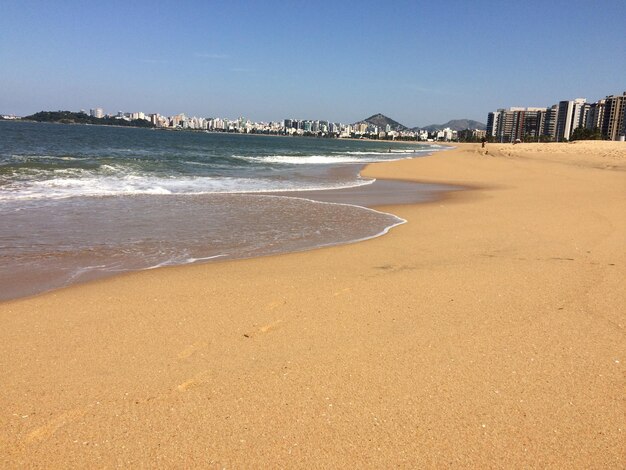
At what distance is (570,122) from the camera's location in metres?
163

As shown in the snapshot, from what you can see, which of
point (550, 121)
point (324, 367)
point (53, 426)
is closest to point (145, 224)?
point (324, 367)

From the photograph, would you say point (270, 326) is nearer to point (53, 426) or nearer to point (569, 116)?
point (53, 426)

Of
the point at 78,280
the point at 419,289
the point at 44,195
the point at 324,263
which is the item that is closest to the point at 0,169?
the point at 44,195

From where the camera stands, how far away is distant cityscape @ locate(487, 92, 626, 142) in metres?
124

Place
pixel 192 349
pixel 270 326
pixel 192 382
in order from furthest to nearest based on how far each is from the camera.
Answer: pixel 270 326
pixel 192 349
pixel 192 382

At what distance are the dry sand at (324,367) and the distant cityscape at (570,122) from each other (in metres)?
106

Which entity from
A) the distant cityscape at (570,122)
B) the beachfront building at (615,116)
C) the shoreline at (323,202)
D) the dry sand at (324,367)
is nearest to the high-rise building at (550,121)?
the distant cityscape at (570,122)

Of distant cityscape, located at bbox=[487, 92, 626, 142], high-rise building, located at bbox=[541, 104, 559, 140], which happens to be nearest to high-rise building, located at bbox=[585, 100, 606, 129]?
distant cityscape, located at bbox=[487, 92, 626, 142]

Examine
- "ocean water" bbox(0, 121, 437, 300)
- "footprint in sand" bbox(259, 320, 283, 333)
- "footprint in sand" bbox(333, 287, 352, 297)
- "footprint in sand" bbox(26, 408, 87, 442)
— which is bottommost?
"ocean water" bbox(0, 121, 437, 300)

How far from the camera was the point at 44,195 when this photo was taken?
14.7m

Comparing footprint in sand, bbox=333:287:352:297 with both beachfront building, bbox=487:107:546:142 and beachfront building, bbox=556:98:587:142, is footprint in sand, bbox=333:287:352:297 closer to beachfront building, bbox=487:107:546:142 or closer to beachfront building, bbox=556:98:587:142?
beachfront building, bbox=556:98:587:142

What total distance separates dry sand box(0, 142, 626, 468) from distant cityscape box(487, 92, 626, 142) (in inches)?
4172

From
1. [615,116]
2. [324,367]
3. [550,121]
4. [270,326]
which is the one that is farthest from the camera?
[550,121]

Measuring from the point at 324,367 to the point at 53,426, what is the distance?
1867 mm
